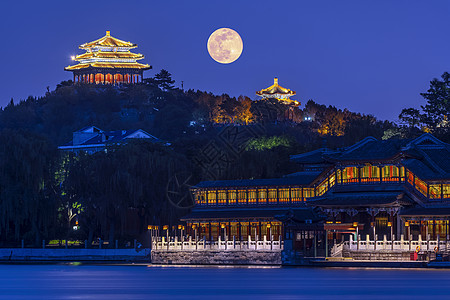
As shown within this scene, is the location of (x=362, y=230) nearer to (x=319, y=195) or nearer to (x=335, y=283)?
(x=319, y=195)

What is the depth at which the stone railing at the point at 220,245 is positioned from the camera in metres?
71.1

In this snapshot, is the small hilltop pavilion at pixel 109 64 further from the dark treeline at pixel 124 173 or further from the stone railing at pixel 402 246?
the stone railing at pixel 402 246

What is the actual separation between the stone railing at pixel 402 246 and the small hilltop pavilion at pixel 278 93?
345 feet

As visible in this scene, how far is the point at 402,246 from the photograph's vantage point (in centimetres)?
6538

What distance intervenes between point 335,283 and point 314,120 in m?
106

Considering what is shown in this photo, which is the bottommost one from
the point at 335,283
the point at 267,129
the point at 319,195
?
the point at 335,283

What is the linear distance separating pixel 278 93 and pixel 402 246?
359 feet

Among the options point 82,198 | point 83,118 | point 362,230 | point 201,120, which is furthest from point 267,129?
point 362,230

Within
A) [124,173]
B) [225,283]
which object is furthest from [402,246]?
[124,173]

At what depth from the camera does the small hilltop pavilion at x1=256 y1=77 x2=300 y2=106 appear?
173 meters

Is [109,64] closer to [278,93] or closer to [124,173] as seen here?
[278,93]

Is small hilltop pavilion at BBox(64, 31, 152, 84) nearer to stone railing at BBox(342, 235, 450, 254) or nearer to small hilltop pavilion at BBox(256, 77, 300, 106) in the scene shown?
small hilltop pavilion at BBox(256, 77, 300, 106)

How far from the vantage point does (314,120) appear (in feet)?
527

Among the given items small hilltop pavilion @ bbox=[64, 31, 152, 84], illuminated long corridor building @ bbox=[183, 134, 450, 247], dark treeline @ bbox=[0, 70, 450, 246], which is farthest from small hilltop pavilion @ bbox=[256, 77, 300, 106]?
illuminated long corridor building @ bbox=[183, 134, 450, 247]
